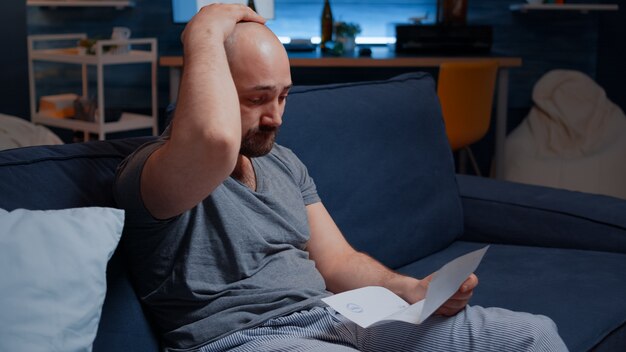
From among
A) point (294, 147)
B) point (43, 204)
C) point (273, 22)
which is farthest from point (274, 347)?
point (273, 22)

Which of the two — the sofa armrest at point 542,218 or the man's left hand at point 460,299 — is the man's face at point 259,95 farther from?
the sofa armrest at point 542,218

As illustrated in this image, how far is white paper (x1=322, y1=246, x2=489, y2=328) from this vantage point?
144 centimetres

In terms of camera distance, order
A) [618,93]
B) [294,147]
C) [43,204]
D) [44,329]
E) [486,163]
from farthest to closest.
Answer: [486,163] < [618,93] < [294,147] < [43,204] < [44,329]

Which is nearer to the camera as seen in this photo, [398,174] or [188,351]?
[188,351]

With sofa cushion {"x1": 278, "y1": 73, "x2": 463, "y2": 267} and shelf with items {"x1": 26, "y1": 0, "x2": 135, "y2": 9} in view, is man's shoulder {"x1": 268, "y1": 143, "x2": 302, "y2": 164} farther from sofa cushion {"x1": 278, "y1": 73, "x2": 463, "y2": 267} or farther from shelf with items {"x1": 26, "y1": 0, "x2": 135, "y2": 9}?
shelf with items {"x1": 26, "y1": 0, "x2": 135, "y2": 9}

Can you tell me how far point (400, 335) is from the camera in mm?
1543

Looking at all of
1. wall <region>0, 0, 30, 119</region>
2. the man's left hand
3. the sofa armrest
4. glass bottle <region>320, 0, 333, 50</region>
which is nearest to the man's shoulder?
the man's left hand

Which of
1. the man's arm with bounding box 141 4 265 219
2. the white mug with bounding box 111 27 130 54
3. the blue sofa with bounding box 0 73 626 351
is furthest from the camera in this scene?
the white mug with bounding box 111 27 130 54

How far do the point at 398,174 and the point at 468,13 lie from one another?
312 centimetres

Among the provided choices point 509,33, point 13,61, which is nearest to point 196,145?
point 13,61

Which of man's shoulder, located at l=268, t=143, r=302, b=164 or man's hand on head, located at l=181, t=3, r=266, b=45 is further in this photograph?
man's shoulder, located at l=268, t=143, r=302, b=164

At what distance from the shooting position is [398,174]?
2.37 metres

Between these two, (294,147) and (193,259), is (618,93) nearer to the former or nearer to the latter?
(294,147)

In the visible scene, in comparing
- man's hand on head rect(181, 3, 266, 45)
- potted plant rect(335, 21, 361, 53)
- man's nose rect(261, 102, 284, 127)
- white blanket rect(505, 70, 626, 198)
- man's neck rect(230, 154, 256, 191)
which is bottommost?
white blanket rect(505, 70, 626, 198)
